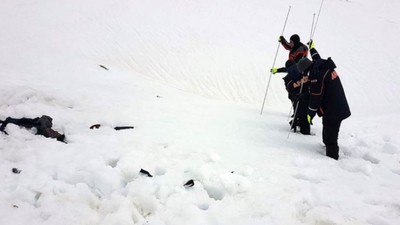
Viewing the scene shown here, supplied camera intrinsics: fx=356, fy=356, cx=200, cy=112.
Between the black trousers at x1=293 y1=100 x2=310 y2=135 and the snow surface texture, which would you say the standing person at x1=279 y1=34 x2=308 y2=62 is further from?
the snow surface texture

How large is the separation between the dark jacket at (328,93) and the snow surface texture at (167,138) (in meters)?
0.68

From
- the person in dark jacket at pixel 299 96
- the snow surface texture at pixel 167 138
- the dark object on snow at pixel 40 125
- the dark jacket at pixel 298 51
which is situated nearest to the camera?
the snow surface texture at pixel 167 138

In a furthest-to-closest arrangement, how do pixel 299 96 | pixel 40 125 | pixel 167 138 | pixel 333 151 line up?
pixel 299 96, pixel 333 151, pixel 167 138, pixel 40 125

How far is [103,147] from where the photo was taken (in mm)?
4578

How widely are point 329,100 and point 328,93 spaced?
0.11 metres

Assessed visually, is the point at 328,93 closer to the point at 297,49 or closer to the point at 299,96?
the point at 299,96

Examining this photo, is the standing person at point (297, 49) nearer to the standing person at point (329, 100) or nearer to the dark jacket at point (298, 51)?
the dark jacket at point (298, 51)

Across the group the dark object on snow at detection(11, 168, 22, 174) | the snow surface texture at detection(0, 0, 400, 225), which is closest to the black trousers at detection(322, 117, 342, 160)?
the snow surface texture at detection(0, 0, 400, 225)

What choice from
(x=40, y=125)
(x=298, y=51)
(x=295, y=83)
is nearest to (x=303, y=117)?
(x=295, y=83)

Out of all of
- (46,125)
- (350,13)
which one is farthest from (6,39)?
(350,13)

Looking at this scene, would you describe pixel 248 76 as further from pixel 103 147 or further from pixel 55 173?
pixel 55 173

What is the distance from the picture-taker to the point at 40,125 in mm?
4949

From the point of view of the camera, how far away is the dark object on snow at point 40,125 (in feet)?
15.7

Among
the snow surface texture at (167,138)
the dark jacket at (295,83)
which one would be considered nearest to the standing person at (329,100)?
the snow surface texture at (167,138)
